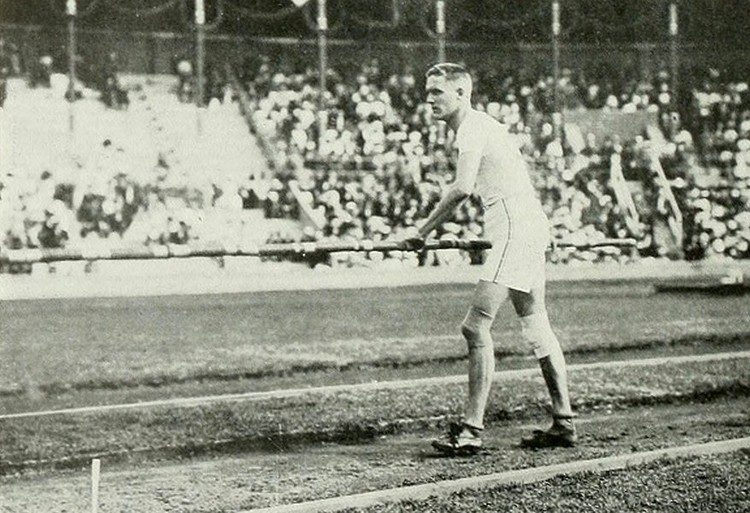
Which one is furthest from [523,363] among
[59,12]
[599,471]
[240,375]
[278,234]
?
[59,12]

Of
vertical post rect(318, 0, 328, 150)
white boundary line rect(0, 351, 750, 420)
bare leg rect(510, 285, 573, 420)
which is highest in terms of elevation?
vertical post rect(318, 0, 328, 150)

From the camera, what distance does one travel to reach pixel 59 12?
2702 cm

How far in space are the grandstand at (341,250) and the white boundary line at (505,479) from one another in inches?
0.8

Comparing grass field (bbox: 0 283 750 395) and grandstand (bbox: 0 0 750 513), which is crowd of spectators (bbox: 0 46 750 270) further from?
grass field (bbox: 0 283 750 395)

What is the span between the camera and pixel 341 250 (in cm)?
690

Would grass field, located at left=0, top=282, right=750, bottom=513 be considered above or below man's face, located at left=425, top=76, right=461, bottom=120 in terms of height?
below

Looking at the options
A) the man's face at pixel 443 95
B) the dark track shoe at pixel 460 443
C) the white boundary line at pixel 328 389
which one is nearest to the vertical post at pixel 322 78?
the white boundary line at pixel 328 389

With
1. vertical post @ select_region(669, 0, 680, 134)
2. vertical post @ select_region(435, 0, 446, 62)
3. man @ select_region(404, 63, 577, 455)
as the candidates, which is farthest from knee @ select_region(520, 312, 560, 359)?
vertical post @ select_region(669, 0, 680, 134)

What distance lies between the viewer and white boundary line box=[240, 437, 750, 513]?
4.50 metres

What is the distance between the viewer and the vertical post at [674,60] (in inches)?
1165

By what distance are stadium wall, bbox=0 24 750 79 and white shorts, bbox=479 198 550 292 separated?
23.2 metres

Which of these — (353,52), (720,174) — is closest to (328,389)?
(720,174)

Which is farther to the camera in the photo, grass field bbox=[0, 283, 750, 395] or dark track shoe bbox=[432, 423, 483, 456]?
grass field bbox=[0, 283, 750, 395]

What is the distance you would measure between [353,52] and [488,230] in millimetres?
26089
